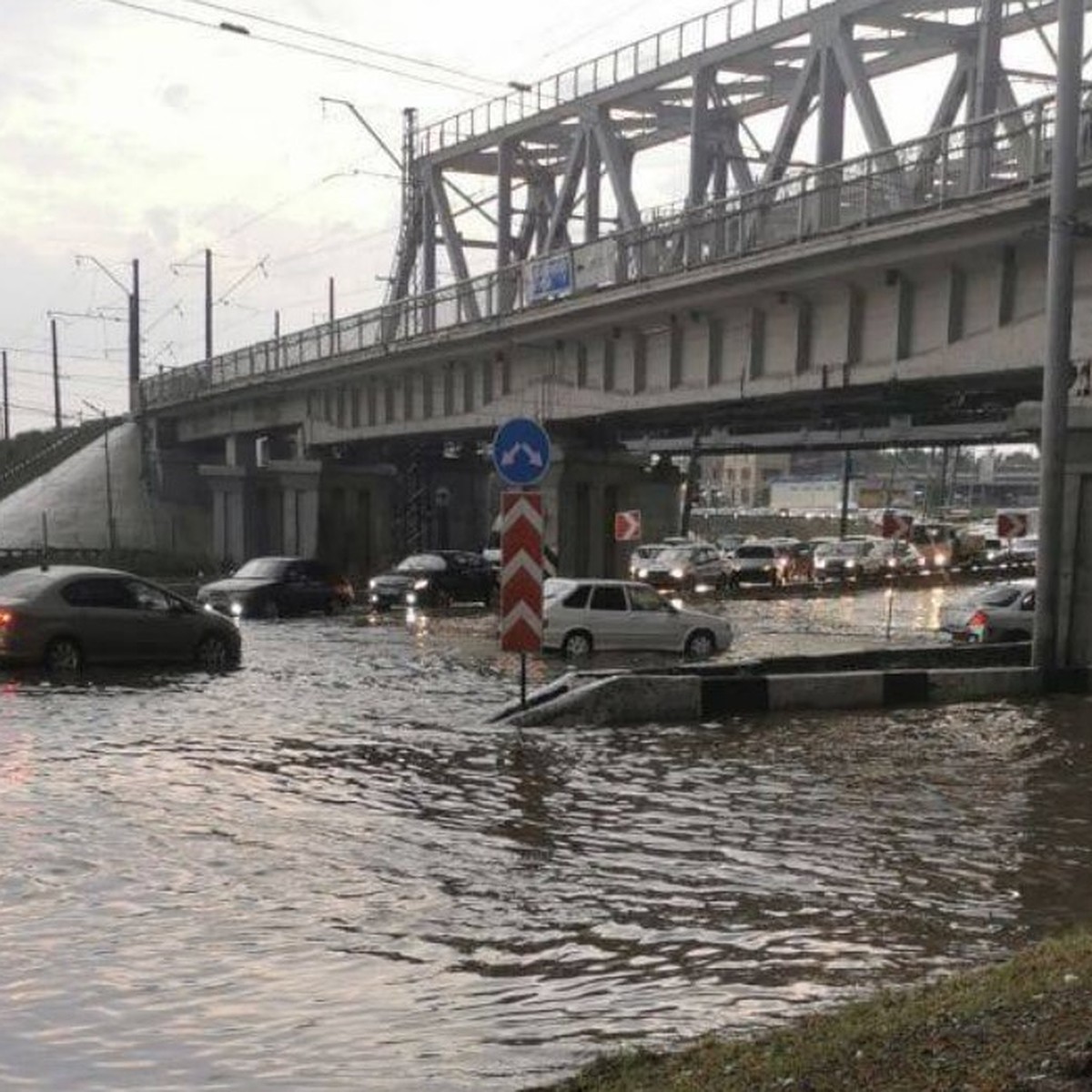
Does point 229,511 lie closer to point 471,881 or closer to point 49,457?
point 49,457

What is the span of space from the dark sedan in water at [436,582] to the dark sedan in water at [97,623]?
16.4m

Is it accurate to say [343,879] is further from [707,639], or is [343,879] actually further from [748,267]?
[748,267]

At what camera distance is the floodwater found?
515 cm

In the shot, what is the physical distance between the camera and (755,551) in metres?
49.3

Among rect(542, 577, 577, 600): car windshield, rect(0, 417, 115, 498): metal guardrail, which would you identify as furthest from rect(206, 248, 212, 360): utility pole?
rect(542, 577, 577, 600): car windshield

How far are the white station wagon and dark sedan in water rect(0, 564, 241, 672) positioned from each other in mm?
6416

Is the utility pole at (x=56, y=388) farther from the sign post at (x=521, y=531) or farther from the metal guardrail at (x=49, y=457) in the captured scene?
the sign post at (x=521, y=531)

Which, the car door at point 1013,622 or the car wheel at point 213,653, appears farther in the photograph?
the car door at point 1013,622

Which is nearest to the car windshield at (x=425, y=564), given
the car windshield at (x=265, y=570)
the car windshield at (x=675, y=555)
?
the car windshield at (x=265, y=570)

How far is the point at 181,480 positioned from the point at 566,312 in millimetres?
39105

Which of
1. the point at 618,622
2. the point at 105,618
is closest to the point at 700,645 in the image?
the point at 618,622

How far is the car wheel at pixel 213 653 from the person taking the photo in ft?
61.2

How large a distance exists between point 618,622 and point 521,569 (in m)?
10.4

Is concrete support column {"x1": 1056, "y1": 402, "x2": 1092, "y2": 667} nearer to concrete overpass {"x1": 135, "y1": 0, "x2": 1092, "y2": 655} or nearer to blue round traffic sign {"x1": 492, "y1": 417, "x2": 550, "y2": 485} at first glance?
concrete overpass {"x1": 135, "y1": 0, "x2": 1092, "y2": 655}
